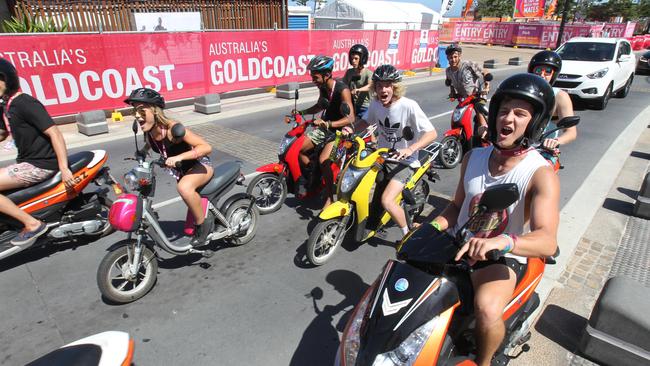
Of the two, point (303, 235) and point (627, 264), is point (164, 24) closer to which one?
point (303, 235)

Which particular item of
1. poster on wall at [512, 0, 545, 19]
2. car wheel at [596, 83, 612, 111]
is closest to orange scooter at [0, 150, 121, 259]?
car wheel at [596, 83, 612, 111]

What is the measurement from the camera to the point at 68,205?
455 cm

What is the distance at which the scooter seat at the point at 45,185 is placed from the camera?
403cm

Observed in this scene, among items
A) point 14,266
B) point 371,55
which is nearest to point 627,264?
point 14,266

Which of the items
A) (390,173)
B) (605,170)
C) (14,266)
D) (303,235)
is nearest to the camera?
(14,266)

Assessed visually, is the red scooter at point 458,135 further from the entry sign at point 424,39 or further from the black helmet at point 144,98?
the entry sign at point 424,39

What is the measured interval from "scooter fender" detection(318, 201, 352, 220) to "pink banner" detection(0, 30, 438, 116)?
8.47m

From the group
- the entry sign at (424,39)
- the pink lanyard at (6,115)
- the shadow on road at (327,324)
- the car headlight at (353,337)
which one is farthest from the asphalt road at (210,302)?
the entry sign at (424,39)

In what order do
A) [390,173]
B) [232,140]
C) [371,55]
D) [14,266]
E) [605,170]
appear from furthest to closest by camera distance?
1. [371,55]
2. [232,140]
3. [605,170]
4. [390,173]
5. [14,266]

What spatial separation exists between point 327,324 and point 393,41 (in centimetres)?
1743

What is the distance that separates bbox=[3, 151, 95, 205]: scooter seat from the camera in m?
4.03

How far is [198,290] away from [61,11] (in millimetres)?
12972

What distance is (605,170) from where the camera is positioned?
707 cm

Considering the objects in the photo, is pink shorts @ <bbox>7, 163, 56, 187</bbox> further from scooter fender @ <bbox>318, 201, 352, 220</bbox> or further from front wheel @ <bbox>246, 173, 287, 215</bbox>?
scooter fender @ <bbox>318, 201, 352, 220</bbox>
